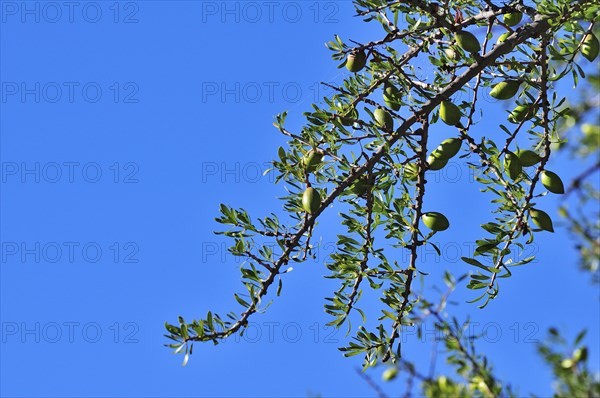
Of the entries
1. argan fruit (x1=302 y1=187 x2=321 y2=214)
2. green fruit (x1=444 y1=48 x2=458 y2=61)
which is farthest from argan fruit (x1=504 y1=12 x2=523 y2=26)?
argan fruit (x1=302 y1=187 x2=321 y2=214)

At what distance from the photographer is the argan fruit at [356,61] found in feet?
9.83

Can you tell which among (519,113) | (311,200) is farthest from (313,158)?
(519,113)

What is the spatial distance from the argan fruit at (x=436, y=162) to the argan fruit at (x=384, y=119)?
0.17 metres

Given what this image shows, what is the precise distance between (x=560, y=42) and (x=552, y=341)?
1.88 m

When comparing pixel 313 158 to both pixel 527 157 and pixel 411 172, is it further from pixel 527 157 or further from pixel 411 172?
pixel 527 157

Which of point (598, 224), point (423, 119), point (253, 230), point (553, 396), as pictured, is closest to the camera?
point (553, 396)

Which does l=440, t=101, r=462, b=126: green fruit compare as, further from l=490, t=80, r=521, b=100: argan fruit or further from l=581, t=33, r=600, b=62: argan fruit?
l=581, t=33, r=600, b=62: argan fruit

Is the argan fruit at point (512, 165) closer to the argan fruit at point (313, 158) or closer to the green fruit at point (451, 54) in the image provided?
the green fruit at point (451, 54)

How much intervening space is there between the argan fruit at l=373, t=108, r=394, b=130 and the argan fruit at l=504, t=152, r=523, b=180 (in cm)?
42

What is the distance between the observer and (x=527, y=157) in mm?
2906

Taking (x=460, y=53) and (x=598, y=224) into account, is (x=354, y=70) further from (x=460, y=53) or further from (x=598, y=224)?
(x=598, y=224)

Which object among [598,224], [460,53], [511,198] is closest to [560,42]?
[460,53]

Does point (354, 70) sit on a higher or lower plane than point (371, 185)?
higher

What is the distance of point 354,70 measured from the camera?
3.03 m
